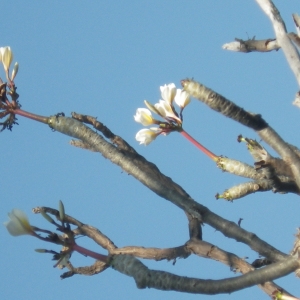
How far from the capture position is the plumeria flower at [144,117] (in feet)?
13.2

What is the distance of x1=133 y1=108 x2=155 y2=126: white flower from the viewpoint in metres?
4.04

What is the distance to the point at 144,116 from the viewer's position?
405 centimetres

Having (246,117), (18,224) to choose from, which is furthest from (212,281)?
(18,224)

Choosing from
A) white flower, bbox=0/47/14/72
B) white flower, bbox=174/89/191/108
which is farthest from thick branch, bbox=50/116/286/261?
white flower, bbox=0/47/14/72

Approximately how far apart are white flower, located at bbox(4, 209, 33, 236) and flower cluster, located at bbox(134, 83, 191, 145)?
1.19m

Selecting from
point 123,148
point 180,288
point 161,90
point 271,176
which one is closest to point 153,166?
point 123,148

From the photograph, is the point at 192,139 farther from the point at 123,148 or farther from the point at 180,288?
the point at 180,288

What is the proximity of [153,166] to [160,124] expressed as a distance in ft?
1.04

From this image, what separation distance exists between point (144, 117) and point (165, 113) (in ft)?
0.70

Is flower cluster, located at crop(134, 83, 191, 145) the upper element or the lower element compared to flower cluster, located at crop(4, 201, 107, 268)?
upper

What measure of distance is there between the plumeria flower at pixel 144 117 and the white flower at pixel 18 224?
1.20 metres

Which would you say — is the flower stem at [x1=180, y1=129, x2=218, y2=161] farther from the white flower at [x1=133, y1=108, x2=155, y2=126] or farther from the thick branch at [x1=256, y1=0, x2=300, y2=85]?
the thick branch at [x1=256, y1=0, x2=300, y2=85]

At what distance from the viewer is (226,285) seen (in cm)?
285

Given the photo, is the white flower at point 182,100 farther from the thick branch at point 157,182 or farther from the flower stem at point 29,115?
the flower stem at point 29,115
